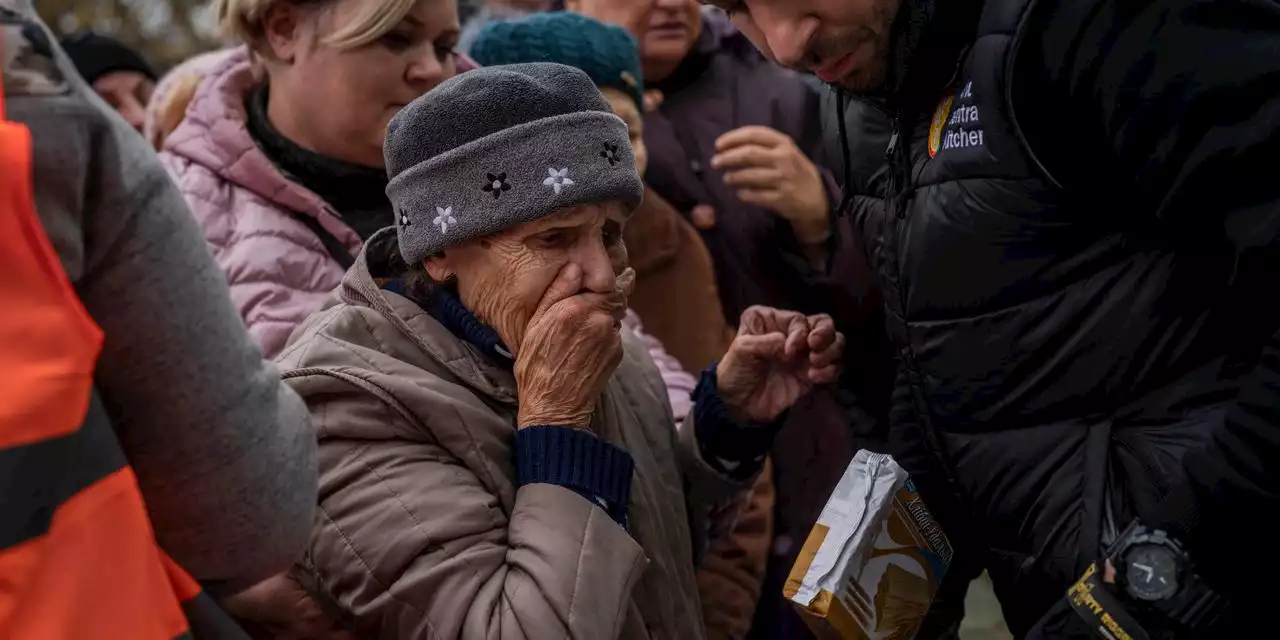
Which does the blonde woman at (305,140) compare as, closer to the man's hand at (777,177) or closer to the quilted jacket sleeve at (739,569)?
the man's hand at (777,177)

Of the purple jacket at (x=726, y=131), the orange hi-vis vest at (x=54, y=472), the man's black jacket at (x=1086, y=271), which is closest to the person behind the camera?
the orange hi-vis vest at (x=54, y=472)

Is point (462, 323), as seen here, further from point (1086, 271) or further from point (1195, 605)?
point (1195, 605)

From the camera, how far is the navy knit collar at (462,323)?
4.96 feet

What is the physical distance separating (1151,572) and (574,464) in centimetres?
68

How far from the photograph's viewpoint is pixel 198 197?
208cm

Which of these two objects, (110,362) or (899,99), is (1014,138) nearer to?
(899,99)

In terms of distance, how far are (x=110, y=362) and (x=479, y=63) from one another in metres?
1.64

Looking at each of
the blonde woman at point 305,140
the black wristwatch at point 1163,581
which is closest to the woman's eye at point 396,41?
the blonde woman at point 305,140

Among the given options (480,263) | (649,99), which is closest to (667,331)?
(649,99)

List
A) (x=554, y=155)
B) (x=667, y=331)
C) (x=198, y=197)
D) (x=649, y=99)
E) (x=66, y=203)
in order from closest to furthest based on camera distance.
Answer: (x=66, y=203)
(x=554, y=155)
(x=198, y=197)
(x=667, y=331)
(x=649, y=99)

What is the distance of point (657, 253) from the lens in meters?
2.34

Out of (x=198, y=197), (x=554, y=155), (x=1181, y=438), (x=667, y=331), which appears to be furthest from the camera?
(x=667, y=331)

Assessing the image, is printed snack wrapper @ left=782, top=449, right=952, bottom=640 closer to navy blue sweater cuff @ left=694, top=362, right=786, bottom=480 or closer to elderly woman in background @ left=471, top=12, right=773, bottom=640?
navy blue sweater cuff @ left=694, top=362, right=786, bottom=480

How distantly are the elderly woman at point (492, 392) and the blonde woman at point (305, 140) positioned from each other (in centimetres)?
42
